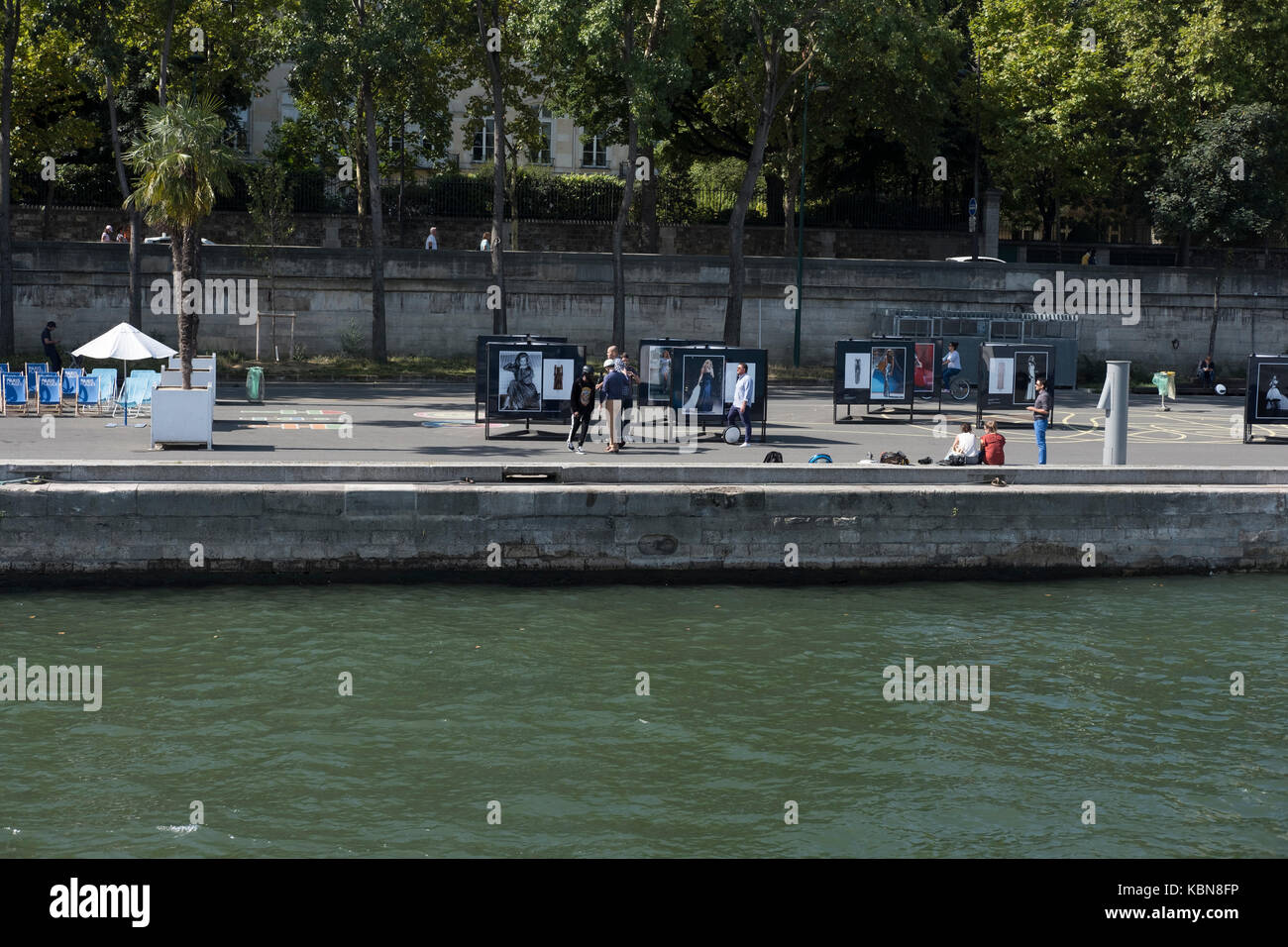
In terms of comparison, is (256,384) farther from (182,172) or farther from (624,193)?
(624,193)

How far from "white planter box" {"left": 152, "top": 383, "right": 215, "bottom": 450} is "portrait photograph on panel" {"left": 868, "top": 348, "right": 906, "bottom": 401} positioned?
1418cm

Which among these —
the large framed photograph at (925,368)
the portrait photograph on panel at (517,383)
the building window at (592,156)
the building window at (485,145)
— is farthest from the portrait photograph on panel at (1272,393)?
the building window at (592,156)

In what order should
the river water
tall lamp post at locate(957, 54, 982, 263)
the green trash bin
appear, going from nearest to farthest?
the river water, the green trash bin, tall lamp post at locate(957, 54, 982, 263)

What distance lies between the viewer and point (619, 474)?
19.5 meters

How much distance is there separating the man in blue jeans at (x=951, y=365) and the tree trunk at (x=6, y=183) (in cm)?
2406

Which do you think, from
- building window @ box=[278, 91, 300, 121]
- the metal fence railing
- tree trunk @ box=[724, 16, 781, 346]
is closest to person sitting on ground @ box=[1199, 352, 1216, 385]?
the metal fence railing

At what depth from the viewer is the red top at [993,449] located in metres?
20.9

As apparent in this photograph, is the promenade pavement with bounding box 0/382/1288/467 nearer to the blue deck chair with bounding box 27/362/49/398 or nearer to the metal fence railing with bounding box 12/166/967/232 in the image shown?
the blue deck chair with bounding box 27/362/49/398

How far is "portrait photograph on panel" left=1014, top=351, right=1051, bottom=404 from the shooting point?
29438 mm
